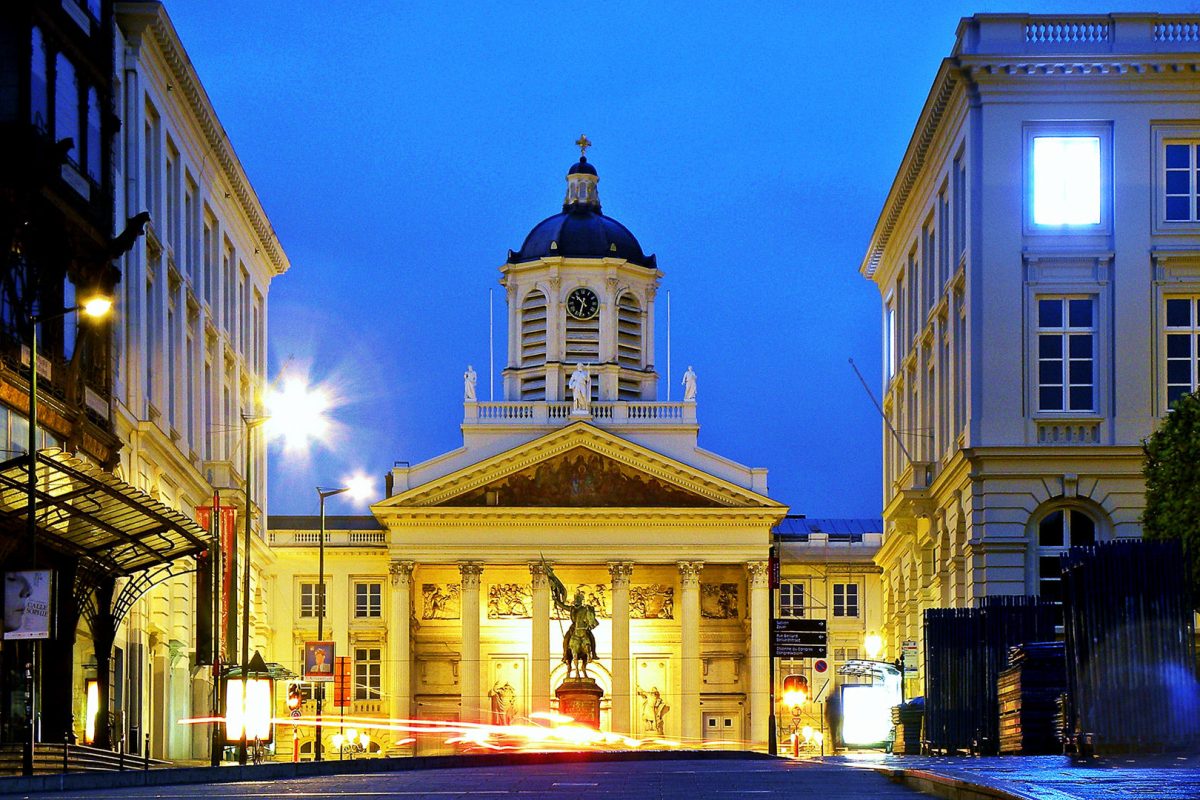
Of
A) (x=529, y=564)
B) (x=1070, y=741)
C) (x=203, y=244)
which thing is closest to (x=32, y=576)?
(x=1070, y=741)

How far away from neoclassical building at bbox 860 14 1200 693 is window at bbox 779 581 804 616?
2293 inches

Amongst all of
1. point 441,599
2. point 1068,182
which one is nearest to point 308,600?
point 441,599

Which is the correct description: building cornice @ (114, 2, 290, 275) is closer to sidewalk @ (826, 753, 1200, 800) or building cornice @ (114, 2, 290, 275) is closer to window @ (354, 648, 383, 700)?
window @ (354, 648, 383, 700)

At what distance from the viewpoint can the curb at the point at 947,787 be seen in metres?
18.0

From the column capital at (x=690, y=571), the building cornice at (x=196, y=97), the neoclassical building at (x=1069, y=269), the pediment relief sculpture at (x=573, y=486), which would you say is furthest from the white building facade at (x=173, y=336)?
the column capital at (x=690, y=571)

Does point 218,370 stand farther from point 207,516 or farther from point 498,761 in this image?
point 498,761

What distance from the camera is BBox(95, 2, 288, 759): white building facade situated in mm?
58250

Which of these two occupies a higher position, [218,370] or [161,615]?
[218,370]

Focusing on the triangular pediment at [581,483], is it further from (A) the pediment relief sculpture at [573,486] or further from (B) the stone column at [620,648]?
(B) the stone column at [620,648]

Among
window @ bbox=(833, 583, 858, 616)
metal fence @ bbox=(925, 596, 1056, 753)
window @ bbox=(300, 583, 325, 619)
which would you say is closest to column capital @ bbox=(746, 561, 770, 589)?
window @ bbox=(833, 583, 858, 616)

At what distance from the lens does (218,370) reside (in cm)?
7538

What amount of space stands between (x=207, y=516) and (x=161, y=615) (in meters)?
3.09

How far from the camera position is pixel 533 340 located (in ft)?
404

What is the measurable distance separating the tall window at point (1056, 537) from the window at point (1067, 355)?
8.79 feet
